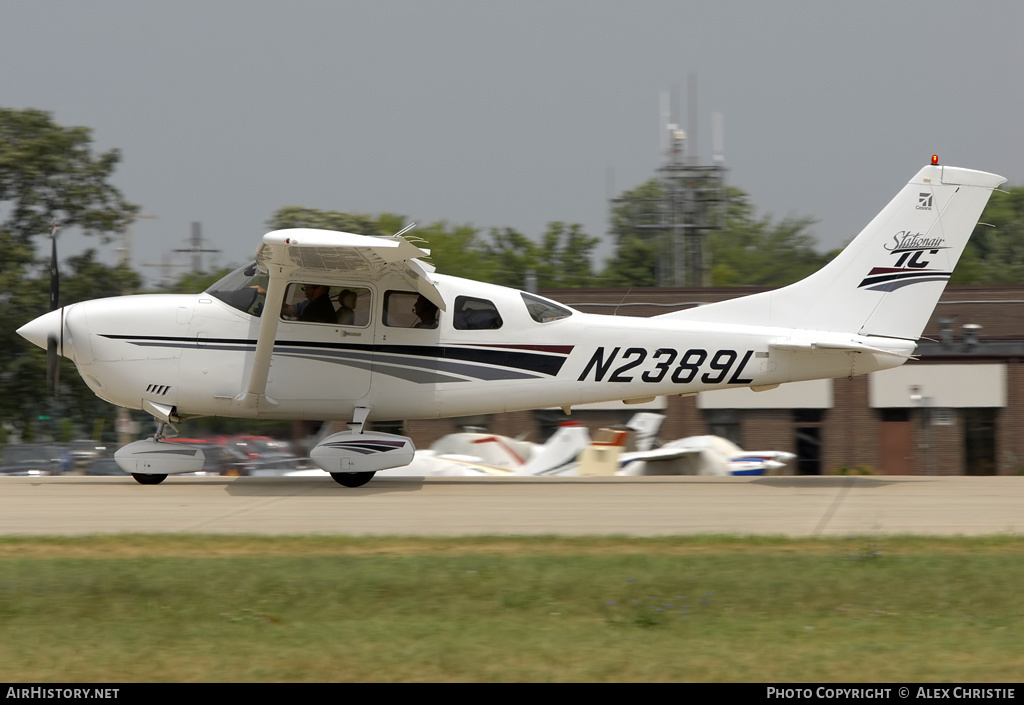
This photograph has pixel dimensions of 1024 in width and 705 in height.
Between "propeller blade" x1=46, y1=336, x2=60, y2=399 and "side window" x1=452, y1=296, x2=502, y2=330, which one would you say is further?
"side window" x1=452, y1=296, x2=502, y2=330

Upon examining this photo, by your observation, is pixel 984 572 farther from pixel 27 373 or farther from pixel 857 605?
pixel 27 373

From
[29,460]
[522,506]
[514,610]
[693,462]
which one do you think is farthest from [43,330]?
[693,462]

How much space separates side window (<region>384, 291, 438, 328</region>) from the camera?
469 inches

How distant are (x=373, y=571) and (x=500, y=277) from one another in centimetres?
5117

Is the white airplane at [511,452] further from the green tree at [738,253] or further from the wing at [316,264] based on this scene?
the green tree at [738,253]

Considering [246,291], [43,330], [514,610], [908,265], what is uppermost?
[908,265]

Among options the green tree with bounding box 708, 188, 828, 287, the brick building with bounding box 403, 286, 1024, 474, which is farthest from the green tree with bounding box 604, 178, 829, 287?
the brick building with bounding box 403, 286, 1024, 474

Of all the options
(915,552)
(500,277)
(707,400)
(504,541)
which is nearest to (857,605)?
(915,552)

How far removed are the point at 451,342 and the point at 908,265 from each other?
505 centimetres

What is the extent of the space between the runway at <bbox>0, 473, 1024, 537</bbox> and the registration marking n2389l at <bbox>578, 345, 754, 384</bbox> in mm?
1215

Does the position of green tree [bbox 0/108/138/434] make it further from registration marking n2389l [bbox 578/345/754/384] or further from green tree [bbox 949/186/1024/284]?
green tree [bbox 949/186/1024/284]

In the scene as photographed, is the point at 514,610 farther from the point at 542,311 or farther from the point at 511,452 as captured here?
the point at 511,452

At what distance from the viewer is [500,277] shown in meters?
58.1

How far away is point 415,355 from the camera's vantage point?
39.5 feet
